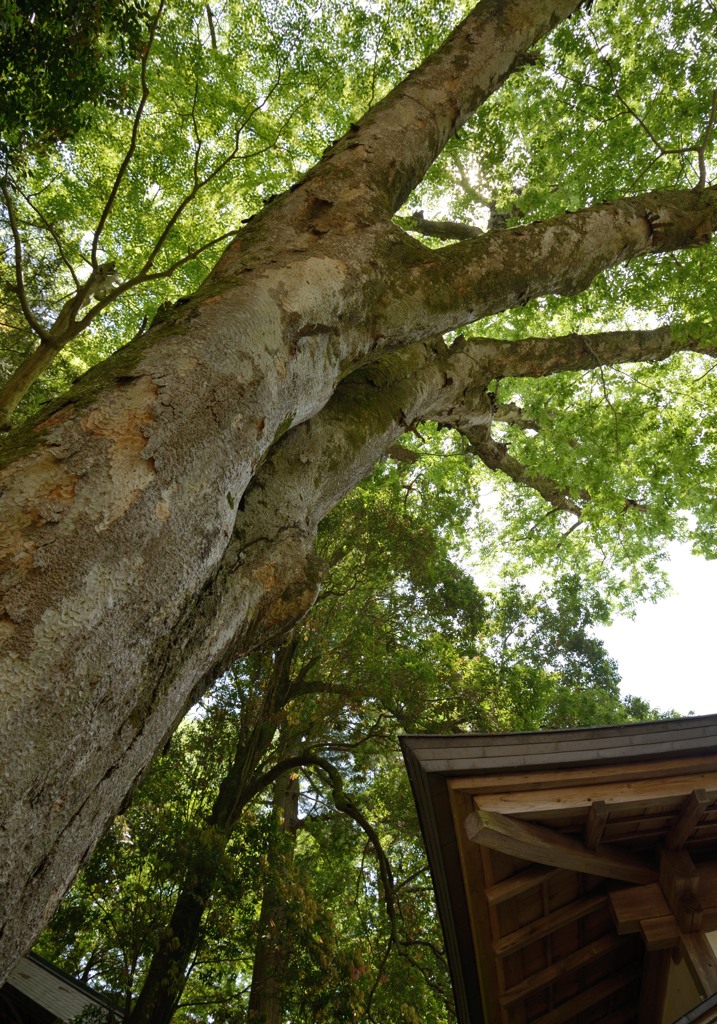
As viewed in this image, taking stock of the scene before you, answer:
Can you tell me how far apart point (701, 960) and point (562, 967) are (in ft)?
3.41

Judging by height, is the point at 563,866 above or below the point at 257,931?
above

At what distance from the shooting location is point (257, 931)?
6062 mm

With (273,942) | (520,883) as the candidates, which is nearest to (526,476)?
(520,883)

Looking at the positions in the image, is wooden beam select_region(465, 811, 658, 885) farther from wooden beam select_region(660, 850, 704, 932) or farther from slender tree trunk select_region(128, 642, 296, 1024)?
slender tree trunk select_region(128, 642, 296, 1024)

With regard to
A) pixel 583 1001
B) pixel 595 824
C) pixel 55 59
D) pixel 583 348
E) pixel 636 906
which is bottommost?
pixel 583 1001

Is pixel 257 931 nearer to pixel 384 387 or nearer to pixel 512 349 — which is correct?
pixel 384 387

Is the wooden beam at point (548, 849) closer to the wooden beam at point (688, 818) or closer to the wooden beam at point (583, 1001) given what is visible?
the wooden beam at point (688, 818)

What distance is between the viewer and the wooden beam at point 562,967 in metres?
4.48

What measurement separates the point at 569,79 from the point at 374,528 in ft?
22.3

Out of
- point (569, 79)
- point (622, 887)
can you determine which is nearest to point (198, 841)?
point (622, 887)

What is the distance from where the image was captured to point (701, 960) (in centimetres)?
405

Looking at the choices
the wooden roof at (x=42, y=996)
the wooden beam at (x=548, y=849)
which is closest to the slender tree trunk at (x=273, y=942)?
the wooden roof at (x=42, y=996)

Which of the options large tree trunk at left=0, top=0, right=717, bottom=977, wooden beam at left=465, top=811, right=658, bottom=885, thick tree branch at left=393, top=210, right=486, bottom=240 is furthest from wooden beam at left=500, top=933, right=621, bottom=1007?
thick tree branch at left=393, top=210, right=486, bottom=240

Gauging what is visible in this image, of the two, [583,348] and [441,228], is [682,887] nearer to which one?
[583,348]
